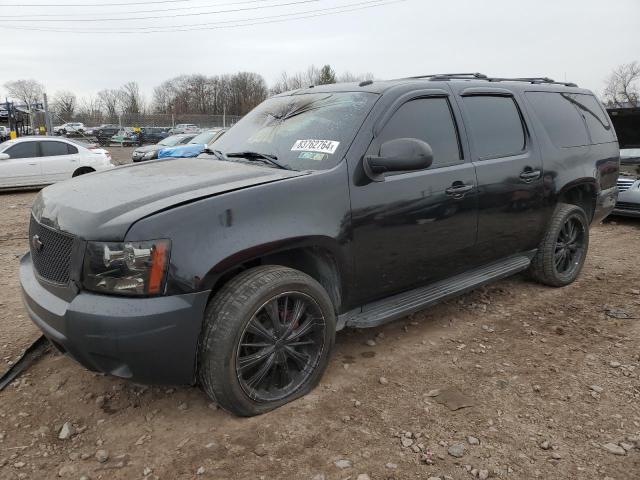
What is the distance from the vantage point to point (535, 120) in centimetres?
449

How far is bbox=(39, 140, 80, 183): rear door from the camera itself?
12.9 meters

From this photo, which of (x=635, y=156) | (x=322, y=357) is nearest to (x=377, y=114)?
(x=322, y=357)

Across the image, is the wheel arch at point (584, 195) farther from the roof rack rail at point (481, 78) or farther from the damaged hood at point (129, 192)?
the damaged hood at point (129, 192)

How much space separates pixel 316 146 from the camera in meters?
3.26

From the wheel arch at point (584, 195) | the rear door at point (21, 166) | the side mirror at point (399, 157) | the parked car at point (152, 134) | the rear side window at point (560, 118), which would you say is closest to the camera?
the side mirror at point (399, 157)

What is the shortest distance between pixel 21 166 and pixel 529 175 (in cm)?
1230

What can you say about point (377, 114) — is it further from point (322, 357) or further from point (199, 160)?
point (322, 357)

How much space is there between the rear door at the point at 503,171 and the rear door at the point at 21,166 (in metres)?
11.9

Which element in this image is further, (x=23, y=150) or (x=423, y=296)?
(x=23, y=150)

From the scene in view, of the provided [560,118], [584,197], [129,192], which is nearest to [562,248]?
[584,197]

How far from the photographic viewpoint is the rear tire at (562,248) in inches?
185

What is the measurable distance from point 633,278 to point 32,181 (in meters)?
12.8

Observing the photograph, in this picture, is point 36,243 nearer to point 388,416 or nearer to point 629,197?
point 388,416

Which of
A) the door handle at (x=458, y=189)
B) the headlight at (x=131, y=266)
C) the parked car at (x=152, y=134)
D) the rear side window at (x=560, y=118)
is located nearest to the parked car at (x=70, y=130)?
the parked car at (x=152, y=134)
